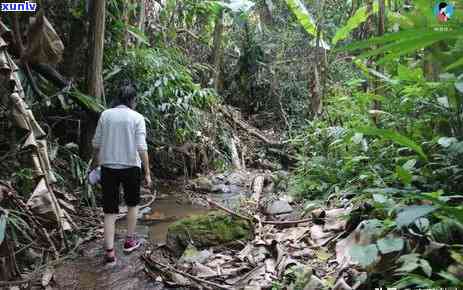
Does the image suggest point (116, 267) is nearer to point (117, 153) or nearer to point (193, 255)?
point (193, 255)

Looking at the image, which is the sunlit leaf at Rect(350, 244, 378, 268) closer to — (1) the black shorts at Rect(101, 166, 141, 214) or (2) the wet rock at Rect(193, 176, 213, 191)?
(1) the black shorts at Rect(101, 166, 141, 214)

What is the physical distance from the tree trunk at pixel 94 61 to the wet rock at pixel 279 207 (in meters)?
2.78

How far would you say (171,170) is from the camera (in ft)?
25.6

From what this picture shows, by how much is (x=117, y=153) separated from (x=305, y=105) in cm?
924

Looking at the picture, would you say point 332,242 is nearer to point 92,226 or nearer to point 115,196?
point 115,196

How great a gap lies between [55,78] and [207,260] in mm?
3729

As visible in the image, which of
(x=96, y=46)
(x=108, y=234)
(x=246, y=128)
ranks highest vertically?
(x=96, y=46)

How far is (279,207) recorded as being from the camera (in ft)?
15.5

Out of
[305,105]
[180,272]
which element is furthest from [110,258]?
[305,105]

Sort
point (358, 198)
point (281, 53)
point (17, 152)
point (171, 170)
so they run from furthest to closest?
1. point (281, 53)
2. point (171, 170)
3. point (17, 152)
4. point (358, 198)

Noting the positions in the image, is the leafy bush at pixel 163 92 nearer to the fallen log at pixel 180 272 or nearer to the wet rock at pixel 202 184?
the wet rock at pixel 202 184

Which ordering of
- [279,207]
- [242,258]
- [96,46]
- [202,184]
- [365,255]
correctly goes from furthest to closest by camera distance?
[202,184]
[96,46]
[279,207]
[242,258]
[365,255]

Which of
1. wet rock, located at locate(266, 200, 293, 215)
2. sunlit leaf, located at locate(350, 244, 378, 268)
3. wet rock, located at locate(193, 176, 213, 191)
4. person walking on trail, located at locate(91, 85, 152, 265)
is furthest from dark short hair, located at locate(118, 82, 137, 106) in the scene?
wet rock, located at locate(193, 176, 213, 191)

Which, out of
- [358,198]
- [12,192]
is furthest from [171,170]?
[358,198]
